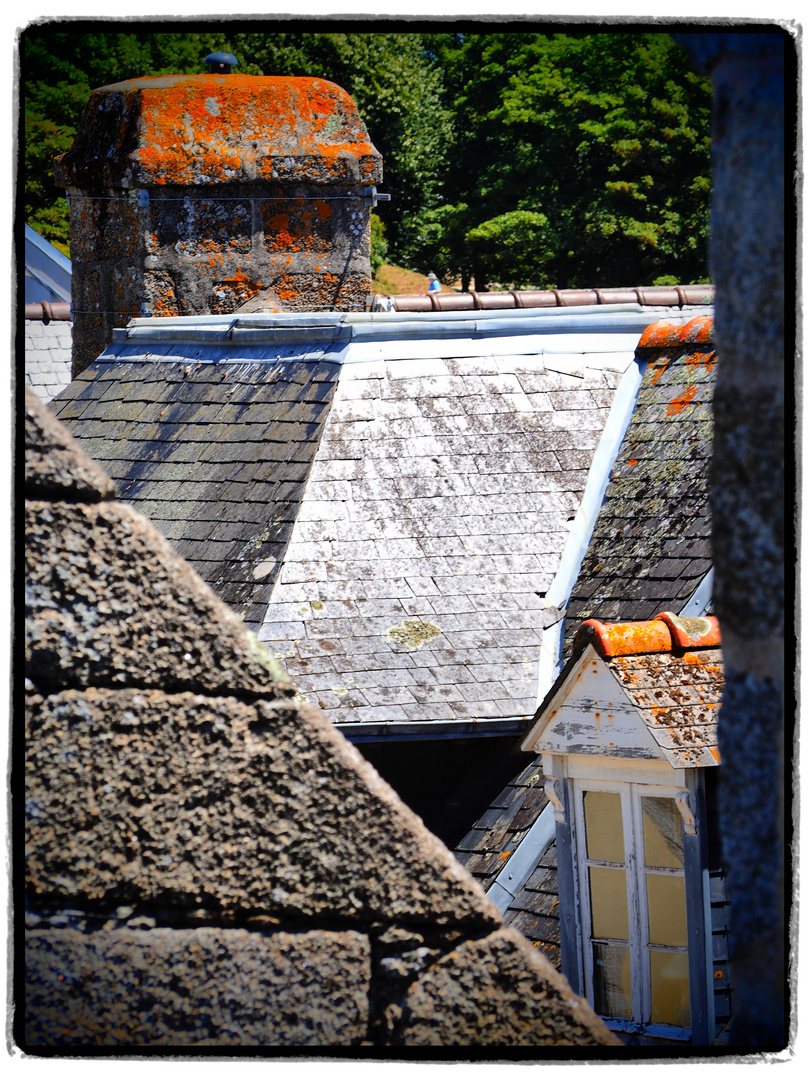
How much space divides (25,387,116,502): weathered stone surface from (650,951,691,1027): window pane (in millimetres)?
2797

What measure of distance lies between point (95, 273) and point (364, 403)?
10.2 feet

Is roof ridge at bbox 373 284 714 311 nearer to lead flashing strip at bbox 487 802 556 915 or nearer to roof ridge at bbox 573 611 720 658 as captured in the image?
lead flashing strip at bbox 487 802 556 915

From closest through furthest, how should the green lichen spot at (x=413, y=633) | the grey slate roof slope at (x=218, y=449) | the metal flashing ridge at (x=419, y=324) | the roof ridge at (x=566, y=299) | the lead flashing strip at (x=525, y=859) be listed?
the lead flashing strip at (x=525, y=859) → the green lichen spot at (x=413, y=633) → the grey slate roof slope at (x=218, y=449) → the metal flashing ridge at (x=419, y=324) → the roof ridge at (x=566, y=299)

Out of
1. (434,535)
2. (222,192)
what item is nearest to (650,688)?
(434,535)

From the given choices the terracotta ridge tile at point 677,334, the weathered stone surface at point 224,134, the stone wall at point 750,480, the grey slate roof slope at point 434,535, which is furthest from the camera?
the weathered stone surface at point 224,134

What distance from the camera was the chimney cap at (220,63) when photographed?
26.5ft

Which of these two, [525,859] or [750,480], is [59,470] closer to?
[750,480]

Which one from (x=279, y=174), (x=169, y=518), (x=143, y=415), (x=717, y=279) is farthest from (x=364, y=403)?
(x=717, y=279)

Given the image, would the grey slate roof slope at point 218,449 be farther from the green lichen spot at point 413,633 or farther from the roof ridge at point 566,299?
the roof ridge at point 566,299

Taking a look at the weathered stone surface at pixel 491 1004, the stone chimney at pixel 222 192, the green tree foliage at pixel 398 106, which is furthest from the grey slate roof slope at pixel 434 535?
the green tree foliage at pixel 398 106

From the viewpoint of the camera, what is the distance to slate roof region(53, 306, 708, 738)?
5.24m

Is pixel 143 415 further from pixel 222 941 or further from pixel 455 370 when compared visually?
pixel 222 941

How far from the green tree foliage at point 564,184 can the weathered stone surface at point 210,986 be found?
1001 inches

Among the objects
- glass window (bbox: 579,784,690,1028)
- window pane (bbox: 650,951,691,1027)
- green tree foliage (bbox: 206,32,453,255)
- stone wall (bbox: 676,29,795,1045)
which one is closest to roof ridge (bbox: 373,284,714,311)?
glass window (bbox: 579,784,690,1028)
